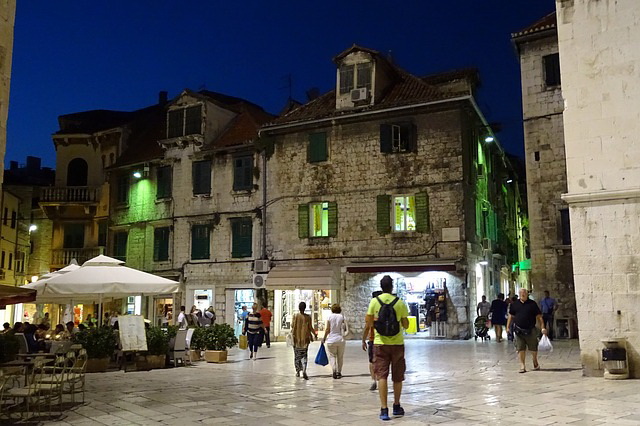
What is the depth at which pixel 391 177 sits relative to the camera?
77.9 ft

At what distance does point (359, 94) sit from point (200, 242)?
9930 mm

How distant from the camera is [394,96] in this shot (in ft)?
80.9

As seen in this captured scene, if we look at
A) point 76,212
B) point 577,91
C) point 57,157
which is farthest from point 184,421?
point 57,157

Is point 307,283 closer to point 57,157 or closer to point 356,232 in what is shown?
point 356,232

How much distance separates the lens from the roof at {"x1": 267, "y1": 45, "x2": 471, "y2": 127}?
77.3 ft

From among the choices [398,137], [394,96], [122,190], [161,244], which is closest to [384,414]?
[398,137]

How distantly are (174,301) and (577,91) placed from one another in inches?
839

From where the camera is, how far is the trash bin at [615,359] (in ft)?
35.0

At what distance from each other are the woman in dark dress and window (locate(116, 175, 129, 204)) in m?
19.3

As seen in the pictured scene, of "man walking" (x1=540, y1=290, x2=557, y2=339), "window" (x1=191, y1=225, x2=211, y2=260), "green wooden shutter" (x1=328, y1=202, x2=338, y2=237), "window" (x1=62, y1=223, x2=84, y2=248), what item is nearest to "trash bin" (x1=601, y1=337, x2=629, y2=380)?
"man walking" (x1=540, y1=290, x2=557, y2=339)

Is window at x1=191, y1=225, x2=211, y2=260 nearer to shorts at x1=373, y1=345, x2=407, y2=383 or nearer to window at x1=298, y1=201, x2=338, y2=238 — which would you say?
window at x1=298, y1=201, x2=338, y2=238

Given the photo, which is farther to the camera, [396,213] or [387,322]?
[396,213]

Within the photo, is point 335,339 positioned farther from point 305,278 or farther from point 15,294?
point 305,278

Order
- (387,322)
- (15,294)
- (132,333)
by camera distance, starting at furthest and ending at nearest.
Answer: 1. (132,333)
2. (15,294)
3. (387,322)
